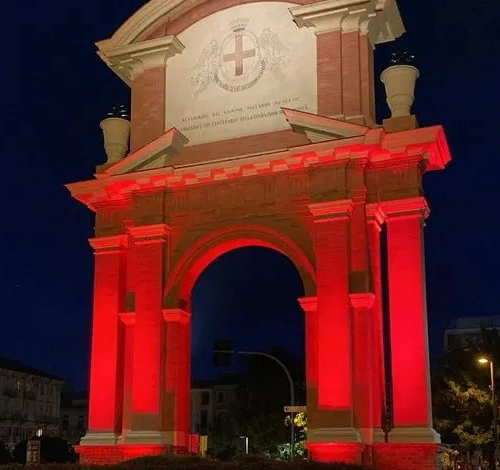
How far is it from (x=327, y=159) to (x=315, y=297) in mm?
3531

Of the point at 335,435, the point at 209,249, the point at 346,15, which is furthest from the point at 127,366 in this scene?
the point at 346,15

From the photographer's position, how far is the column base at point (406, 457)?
2053 cm

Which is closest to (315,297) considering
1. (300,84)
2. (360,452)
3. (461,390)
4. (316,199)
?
(316,199)

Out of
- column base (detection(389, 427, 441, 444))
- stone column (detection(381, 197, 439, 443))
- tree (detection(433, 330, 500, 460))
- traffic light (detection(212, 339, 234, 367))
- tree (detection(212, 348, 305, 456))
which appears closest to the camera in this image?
column base (detection(389, 427, 441, 444))

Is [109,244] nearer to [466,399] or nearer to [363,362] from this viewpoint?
[363,362]

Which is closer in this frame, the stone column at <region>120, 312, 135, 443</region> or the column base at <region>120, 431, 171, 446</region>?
the column base at <region>120, 431, 171, 446</region>

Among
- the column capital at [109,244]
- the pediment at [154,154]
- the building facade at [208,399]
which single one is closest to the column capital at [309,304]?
the pediment at [154,154]

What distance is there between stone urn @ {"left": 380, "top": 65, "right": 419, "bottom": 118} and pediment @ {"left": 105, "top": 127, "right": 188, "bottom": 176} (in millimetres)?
5830

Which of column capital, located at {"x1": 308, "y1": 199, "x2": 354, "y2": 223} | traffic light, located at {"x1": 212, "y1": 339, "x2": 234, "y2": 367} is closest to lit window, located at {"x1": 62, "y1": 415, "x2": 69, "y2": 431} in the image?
traffic light, located at {"x1": 212, "y1": 339, "x2": 234, "y2": 367}

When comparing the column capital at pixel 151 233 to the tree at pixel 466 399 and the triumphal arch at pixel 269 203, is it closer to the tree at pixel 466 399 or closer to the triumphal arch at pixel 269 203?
the triumphal arch at pixel 269 203

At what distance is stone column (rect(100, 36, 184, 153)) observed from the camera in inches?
1016

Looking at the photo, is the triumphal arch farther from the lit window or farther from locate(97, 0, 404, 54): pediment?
the lit window

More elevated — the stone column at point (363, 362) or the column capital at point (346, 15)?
the column capital at point (346, 15)

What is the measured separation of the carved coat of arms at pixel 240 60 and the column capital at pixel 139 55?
37.0 inches
